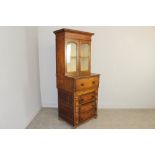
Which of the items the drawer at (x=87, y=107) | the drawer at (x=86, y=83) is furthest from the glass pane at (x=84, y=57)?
the drawer at (x=87, y=107)

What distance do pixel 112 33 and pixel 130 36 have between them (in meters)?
0.42

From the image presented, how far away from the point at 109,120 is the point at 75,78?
120 centimetres

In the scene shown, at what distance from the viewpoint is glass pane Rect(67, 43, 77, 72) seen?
2.34 meters

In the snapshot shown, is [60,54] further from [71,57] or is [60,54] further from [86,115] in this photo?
[86,115]

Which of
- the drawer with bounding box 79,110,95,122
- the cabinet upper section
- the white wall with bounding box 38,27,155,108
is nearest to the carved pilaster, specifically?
the drawer with bounding box 79,110,95,122

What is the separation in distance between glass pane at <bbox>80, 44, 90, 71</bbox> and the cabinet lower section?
47 cm

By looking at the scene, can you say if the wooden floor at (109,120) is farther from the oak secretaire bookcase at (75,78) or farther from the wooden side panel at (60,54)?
the wooden side panel at (60,54)

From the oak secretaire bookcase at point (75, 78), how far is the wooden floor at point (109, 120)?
17 centimetres

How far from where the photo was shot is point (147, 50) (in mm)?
3051

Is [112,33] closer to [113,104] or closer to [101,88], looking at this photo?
[101,88]

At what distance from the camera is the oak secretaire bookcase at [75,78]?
226 cm

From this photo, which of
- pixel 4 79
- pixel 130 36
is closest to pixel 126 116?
pixel 130 36

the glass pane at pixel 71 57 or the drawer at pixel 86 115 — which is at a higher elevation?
the glass pane at pixel 71 57

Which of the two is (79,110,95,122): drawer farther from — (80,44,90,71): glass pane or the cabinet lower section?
(80,44,90,71): glass pane
